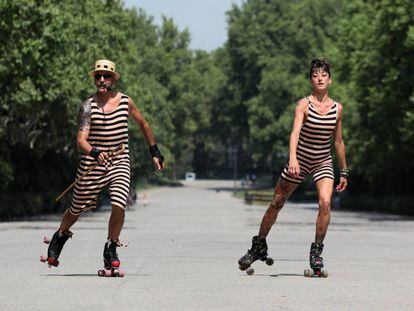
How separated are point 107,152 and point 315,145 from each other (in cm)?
217

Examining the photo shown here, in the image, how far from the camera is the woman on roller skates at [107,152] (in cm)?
1195

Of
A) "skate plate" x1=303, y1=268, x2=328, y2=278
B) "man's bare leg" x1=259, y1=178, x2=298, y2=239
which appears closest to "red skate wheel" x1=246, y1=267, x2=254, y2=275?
"man's bare leg" x1=259, y1=178, x2=298, y2=239

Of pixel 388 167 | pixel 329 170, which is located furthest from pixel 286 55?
pixel 329 170

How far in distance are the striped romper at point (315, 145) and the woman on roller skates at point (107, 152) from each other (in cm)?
150

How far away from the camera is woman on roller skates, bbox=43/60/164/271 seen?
1195 cm

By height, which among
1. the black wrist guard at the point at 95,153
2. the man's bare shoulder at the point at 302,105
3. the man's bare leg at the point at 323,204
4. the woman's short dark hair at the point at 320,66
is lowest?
the man's bare leg at the point at 323,204

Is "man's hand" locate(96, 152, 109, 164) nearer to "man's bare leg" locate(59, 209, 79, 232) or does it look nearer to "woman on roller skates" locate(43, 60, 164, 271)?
"woman on roller skates" locate(43, 60, 164, 271)

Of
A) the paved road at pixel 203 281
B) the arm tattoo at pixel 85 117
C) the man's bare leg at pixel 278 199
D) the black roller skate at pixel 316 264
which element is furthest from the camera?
the man's bare leg at pixel 278 199

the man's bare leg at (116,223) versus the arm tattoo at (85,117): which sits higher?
the arm tattoo at (85,117)

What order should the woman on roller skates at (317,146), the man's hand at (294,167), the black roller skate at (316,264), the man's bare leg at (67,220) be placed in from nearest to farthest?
1. the man's hand at (294,167)
2. the black roller skate at (316,264)
3. the woman on roller skates at (317,146)
4. the man's bare leg at (67,220)

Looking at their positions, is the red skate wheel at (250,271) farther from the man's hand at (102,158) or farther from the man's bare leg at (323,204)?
the man's hand at (102,158)

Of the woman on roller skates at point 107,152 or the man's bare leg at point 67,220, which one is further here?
the man's bare leg at point 67,220

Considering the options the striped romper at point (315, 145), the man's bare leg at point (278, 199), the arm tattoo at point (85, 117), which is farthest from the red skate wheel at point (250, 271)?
the arm tattoo at point (85, 117)

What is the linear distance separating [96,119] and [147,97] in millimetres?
56241
